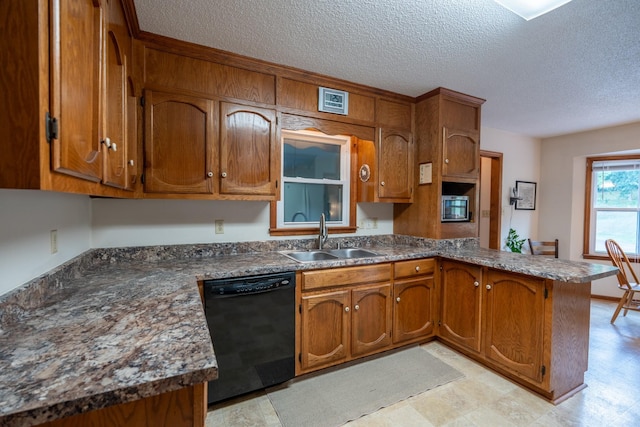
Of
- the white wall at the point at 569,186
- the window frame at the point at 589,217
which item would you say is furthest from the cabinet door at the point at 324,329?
the window frame at the point at 589,217

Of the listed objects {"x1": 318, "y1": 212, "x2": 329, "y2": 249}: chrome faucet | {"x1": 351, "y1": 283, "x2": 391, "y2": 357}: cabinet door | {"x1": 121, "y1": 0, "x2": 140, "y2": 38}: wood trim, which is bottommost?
{"x1": 351, "y1": 283, "x2": 391, "y2": 357}: cabinet door

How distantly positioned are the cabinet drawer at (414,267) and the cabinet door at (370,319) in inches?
6.2

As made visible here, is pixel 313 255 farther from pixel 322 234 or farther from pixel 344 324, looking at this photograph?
pixel 344 324

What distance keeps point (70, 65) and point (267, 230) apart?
180 cm

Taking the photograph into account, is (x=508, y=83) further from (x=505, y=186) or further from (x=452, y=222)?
(x=505, y=186)

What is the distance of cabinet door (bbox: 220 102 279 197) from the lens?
6.65ft

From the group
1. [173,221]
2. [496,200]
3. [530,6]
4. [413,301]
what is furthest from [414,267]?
[496,200]

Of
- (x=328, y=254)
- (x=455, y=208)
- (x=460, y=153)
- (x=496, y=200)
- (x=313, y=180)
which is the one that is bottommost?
(x=328, y=254)

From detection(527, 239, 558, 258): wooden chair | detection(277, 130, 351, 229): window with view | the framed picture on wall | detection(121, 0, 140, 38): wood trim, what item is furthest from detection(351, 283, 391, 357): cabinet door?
the framed picture on wall

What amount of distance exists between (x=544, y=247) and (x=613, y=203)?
3.64 ft

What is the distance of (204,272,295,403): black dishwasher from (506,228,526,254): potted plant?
3.49 m

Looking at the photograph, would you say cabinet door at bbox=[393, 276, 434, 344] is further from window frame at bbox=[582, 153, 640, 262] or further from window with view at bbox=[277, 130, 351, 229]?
window frame at bbox=[582, 153, 640, 262]

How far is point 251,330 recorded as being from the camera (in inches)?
71.6

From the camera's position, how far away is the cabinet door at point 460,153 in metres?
2.68
